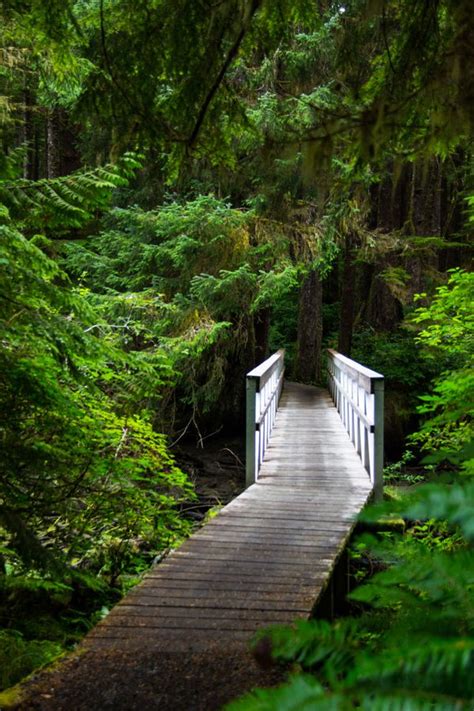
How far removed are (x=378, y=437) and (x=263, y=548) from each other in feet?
8.42

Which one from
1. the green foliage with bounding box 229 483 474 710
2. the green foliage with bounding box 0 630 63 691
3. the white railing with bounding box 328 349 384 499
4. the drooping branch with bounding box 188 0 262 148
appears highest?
the drooping branch with bounding box 188 0 262 148

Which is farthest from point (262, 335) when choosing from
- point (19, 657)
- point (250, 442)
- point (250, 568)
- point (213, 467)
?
point (19, 657)

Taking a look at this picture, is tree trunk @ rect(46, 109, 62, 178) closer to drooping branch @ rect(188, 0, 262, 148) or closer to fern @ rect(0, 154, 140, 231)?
fern @ rect(0, 154, 140, 231)

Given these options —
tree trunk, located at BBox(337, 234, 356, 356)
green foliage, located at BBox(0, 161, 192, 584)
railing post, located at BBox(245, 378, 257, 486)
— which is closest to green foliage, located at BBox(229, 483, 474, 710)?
green foliage, located at BBox(0, 161, 192, 584)

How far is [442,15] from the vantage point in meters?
3.75

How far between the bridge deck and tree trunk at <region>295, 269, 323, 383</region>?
11.3 metres

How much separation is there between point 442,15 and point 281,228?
8996 millimetres

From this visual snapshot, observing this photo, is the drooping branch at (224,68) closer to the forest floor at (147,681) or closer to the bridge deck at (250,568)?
the bridge deck at (250,568)

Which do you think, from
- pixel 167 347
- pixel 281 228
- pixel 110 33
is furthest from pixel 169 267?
pixel 110 33

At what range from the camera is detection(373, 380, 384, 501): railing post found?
652 centimetres

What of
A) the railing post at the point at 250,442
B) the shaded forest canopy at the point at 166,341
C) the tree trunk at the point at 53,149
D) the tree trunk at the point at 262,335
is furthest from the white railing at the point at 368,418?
the tree trunk at the point at 53,149

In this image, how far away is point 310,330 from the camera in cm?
1866

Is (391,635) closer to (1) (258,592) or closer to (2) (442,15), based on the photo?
(1) (258,592)

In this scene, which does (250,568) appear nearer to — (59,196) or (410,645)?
(59,196)
